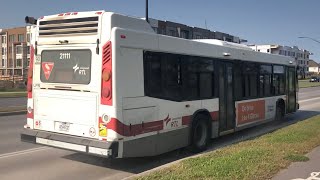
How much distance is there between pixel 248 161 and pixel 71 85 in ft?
11.6

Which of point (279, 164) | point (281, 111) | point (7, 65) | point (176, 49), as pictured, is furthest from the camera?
point (7, 65)

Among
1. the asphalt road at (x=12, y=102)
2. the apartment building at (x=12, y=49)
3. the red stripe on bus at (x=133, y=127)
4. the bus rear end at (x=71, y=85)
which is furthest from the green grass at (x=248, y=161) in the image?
the apartment building at (x=12, y=49)

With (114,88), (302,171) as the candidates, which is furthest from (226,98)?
(114,88)

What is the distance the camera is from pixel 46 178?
24.8ft

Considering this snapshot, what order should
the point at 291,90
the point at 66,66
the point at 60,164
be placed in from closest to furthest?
the point at 66,66 → the point at 60,164 → the point at 291,90

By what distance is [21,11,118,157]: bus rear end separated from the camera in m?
7.74

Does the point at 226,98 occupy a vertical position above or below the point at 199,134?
above

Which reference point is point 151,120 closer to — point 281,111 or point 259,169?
point 259,169

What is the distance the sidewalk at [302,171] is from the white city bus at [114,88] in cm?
252

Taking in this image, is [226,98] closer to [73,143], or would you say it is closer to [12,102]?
[73,143]

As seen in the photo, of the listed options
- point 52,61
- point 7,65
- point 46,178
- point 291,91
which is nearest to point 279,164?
point 46,178

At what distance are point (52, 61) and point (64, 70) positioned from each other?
15.9 inches

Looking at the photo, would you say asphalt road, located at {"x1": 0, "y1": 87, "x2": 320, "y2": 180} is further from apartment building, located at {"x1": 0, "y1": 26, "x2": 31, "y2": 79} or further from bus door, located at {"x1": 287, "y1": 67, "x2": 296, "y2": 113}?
apartment building, located at {"x1": 0, "y1": 26, "x2": 31, "y2": 79}

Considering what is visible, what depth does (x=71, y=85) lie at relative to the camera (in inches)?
325
